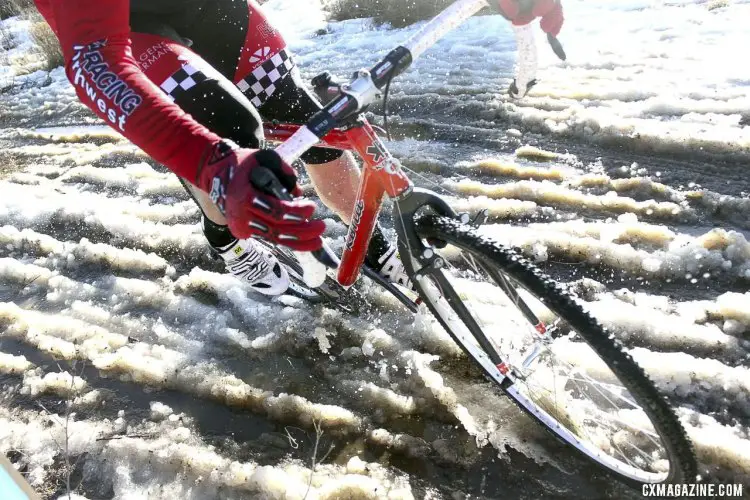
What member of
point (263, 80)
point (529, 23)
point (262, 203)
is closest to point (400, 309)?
point (263, 80)

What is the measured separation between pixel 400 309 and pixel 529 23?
1.45m

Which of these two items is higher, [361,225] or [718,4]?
[718,4]

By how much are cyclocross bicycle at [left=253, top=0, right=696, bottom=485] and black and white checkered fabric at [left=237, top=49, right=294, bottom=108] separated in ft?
0.75

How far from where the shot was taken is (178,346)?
2.70 metres

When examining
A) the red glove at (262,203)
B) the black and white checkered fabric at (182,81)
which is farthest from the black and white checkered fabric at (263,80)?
the red glove at (262,203)

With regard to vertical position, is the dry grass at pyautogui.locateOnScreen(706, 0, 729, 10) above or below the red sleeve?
below

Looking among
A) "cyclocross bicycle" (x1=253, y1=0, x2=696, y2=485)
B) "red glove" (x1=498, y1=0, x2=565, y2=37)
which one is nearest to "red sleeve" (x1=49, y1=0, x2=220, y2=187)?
"cyclocross bicycle" (x1=253, y1=0, x2=696, y2=485)

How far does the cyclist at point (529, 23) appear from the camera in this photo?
1.80m

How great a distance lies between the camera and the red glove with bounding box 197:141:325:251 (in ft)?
3.99

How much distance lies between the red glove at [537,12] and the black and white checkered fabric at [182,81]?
3.60ft

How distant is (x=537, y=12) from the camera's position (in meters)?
1.82

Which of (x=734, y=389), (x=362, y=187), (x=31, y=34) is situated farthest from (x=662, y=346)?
(x=31, y=34)

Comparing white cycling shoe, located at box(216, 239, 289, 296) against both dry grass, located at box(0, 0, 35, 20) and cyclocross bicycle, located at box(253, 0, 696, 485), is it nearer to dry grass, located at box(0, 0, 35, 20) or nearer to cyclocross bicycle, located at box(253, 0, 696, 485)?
cyclocross bicycle, located at box(253, 0, 696, 485)

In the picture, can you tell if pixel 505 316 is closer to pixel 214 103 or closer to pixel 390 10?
pixel 214 103
